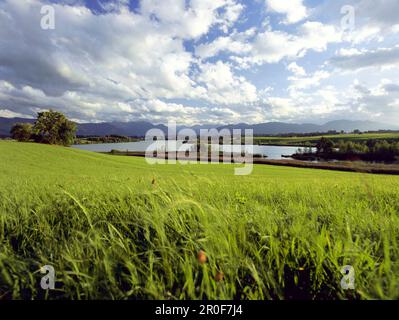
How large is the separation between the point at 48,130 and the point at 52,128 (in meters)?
2.03

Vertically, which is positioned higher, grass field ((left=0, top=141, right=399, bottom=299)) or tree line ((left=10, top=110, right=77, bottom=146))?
tree line ((left=10, top=110, right=77, bottom=146))

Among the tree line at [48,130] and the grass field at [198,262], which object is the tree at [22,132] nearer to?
the tree line at [48,130]

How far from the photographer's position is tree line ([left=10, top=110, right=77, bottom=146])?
6700 cm

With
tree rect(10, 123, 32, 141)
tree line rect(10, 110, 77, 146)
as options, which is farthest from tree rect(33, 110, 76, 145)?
tree rect(10, 123, 32, 141)

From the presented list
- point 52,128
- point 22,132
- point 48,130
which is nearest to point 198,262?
point 52,128

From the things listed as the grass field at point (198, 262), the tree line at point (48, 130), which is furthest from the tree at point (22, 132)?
the grass field at point (198, 262)

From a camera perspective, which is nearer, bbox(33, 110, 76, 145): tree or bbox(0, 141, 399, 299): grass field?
bbox(0, 141, 399, 299): grass field

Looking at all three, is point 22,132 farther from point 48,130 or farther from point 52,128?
point 52,128

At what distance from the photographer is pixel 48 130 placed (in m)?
67.6

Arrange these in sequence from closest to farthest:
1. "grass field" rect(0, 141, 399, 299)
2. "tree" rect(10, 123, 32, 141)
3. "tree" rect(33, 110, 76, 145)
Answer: "grass field" rect(0, 141, 399, 299) < "tree" rect(33, 110, 76, 145) < "tree" rect(10, 123, 32, 141)

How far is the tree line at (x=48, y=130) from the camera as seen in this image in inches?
2638

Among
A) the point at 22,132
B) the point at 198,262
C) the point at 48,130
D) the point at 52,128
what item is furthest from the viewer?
the point at 22,132

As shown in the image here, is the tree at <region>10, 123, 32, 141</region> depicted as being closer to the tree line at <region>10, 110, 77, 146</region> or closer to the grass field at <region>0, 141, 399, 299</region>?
the tree line at <region>10, 110, 77, 146</region>
